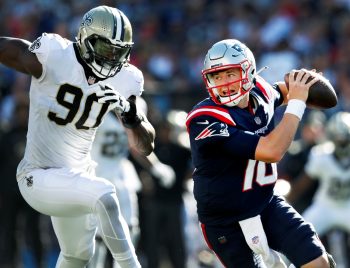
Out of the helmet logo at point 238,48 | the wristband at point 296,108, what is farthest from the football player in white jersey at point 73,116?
the wristband at point 296,108

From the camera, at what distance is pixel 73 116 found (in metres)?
6.08

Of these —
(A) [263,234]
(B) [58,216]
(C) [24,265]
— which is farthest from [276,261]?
(C) [24,265]

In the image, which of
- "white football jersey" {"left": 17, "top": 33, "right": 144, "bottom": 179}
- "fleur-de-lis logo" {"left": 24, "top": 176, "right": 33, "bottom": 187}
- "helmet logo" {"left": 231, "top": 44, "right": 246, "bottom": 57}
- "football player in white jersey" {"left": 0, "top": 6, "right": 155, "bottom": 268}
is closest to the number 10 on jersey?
"helmet logo" {"left": 231, "top": 44, "right": 246, "bottom": 57}

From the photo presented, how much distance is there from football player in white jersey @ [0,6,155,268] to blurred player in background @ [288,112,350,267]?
137 inches

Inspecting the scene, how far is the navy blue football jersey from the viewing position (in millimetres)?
5523

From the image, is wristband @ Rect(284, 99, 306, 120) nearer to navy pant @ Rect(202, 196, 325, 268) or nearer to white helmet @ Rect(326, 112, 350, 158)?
navy pant @ Rect(202, 196, 325, 268)

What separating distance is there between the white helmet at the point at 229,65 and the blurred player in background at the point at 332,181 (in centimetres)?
377

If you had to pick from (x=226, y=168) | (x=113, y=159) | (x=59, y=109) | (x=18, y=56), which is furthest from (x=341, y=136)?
(x=18, y=56)

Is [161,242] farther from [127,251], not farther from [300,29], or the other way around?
[127,251]

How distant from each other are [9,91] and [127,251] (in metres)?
6.87

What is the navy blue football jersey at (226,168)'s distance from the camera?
5523 mm

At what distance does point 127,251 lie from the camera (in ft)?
18.8

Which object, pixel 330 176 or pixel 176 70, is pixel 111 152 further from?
pixel 176 70

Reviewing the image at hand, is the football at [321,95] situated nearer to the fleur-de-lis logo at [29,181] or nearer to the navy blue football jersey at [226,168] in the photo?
the navy blue football jersey at [226,168]
